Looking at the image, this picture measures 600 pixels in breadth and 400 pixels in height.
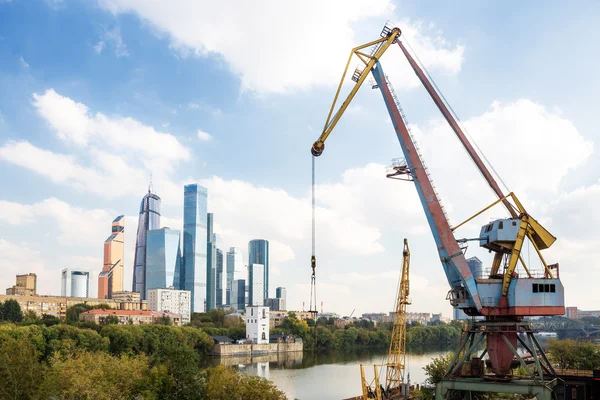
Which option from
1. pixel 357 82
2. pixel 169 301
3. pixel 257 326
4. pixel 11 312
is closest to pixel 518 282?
pixel 357 82

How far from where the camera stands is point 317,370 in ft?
242

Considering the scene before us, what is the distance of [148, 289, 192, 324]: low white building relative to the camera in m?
184

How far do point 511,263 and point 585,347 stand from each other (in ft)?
89.6

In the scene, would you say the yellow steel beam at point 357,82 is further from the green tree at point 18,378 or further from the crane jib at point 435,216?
the green tree at point 18,378

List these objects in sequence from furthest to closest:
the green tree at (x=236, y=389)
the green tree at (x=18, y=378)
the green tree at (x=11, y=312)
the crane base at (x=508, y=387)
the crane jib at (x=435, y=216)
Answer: the green tree at (x=11, y=312), the crane jib at (x=435, y=216), the green tree at (x=236, y=389), the green tree at (x=18, y=378), the crane base at (x=508, y=387)

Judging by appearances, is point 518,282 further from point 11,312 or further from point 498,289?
point 11,312

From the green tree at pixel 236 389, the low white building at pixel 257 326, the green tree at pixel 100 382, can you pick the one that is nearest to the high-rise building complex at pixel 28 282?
the low white building at pixel 257 326

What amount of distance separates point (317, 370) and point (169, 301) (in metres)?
122

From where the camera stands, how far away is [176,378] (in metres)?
27.4

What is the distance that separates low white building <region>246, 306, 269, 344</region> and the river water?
4.64 metres

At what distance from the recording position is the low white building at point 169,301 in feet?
604

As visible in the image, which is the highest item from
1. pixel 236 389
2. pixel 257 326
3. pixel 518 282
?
pixel 518 282

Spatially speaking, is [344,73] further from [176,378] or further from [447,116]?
[176,378]

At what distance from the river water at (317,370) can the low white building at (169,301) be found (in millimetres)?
90396
